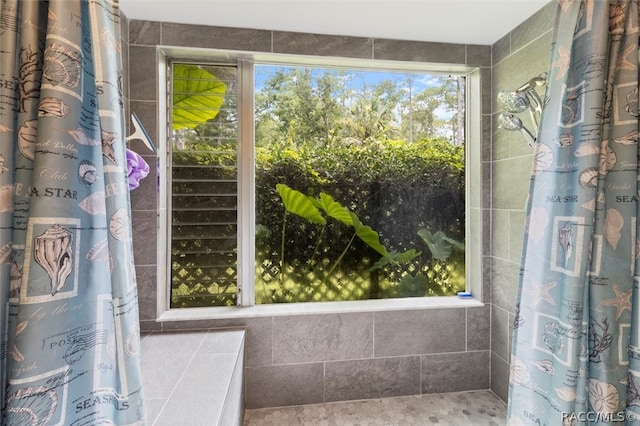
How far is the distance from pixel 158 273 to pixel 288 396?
3.26 ft

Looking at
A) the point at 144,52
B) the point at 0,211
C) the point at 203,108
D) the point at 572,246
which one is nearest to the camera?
the point at 0,211

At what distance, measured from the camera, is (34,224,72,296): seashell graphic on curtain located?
0.55 metres

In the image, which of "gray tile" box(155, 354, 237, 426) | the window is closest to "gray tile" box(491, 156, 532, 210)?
the window

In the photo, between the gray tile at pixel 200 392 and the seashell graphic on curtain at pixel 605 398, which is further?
the gray tile at pixel 200 392

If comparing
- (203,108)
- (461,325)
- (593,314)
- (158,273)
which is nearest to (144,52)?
(203,108)

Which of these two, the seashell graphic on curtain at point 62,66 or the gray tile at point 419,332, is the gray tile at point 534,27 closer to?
the gray tile at point 419,332

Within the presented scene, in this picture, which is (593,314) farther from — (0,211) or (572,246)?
(0,211)

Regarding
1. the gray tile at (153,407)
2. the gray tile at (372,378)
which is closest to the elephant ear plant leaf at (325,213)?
the gray tile at (372,378)

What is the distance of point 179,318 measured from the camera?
165 centimetres

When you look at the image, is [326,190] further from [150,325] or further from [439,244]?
[150,325]

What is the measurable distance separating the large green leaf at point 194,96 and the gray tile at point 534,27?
5.44 feet

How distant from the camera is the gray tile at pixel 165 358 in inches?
45.8

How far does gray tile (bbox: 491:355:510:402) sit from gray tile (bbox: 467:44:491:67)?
179 cm

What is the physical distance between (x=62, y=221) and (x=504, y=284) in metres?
2.00
